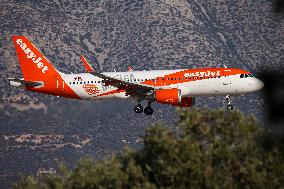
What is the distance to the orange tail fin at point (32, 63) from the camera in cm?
12756

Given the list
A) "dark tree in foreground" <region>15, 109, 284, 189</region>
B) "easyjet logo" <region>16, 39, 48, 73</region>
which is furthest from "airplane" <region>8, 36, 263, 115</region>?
"dark tree in foreground" <region>15, 109, 284, 189</region>

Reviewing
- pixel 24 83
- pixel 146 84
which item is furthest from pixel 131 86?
pixel 24 83

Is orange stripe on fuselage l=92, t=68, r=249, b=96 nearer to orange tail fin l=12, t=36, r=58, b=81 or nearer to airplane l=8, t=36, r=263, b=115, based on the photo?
airplane l=8, t=36, r=263, b=115

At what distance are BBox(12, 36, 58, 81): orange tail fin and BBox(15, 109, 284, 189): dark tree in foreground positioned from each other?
152ft

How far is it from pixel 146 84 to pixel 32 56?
2146 centimetres

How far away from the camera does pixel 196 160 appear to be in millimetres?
76750

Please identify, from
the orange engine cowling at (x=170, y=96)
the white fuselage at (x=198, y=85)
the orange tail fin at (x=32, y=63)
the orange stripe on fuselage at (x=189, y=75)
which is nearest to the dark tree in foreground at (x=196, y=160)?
the white fuselage at (x=198, y=85)

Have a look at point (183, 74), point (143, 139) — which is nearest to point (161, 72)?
point (183, 74)

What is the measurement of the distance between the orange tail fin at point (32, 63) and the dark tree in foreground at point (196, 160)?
4639 centimetres

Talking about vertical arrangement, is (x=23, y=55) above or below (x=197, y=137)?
above

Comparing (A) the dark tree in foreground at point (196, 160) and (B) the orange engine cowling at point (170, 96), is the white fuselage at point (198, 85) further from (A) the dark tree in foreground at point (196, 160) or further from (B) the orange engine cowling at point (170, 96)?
(A) the dark tree in foreground at point (196, 160)

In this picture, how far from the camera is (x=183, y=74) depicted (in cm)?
11775

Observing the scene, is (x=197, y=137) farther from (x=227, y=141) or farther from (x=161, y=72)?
(x=161, y=72)

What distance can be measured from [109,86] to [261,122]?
44247 mm
